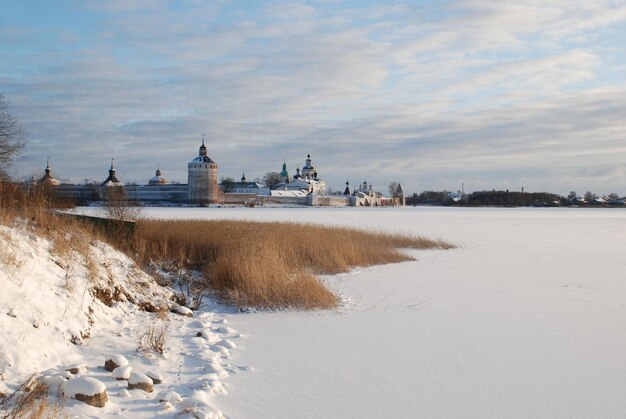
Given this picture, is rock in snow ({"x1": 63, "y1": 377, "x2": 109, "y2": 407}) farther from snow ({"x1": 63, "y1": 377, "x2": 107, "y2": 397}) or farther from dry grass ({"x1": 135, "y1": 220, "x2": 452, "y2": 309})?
dry grass ({"x1": 135, "y1": 220, "x2": 452, "y2": 309})

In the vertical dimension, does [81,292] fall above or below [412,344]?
above

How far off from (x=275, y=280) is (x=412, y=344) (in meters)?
2.74

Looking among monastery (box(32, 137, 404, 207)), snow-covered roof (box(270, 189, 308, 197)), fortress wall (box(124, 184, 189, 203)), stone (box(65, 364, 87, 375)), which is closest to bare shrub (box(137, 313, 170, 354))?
stone (box(65, 364, 87, 375))

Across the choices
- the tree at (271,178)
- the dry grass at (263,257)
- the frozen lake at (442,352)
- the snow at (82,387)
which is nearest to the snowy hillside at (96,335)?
the snow at (82,387)

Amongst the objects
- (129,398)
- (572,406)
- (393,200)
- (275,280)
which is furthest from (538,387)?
(393,200)

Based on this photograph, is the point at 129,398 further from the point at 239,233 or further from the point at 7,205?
the point at 239,233

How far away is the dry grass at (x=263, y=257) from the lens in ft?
26.7

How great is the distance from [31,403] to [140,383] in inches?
32.7

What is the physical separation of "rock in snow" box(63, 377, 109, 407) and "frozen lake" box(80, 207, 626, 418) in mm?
855

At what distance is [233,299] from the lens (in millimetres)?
8133

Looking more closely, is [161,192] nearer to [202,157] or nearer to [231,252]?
[202,157]

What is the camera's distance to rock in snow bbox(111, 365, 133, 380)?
4.23m

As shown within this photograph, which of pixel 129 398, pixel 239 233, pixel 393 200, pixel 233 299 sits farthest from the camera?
pixel 393 200

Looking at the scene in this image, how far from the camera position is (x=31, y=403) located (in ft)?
11.4
